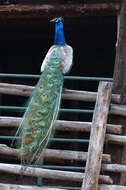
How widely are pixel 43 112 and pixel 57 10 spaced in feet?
4.87

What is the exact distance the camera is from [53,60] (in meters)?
3.72

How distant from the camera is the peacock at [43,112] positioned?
10.1 ft

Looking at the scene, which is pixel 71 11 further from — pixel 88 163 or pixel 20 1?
pixel 88 163

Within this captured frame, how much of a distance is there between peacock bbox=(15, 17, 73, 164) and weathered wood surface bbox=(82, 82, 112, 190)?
46 centimetres

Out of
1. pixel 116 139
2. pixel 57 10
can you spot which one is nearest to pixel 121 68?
pixel 116 139

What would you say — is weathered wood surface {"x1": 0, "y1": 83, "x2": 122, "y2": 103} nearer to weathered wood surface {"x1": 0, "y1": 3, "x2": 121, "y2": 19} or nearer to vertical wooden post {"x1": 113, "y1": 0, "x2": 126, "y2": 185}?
vertical wooden post {"x1": 113, "y1": 0, "x2": 126, "y2": 185}

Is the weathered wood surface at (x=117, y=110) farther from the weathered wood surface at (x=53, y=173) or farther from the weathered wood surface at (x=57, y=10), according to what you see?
the weathered wood surface at (x=57, y=10)

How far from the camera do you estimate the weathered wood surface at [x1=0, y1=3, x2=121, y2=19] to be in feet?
12.3

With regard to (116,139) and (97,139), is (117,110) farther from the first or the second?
(97,139)

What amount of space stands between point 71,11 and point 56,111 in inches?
56.0

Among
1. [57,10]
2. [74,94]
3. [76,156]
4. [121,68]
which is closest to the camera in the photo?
[76,156]

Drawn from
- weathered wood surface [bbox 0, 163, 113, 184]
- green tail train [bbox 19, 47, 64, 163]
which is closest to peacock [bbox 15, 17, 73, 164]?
green tail train [bbox 19, 47, 64, 163]

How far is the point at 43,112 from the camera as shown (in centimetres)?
322

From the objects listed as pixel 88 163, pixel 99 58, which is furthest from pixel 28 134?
pixel 99 58
